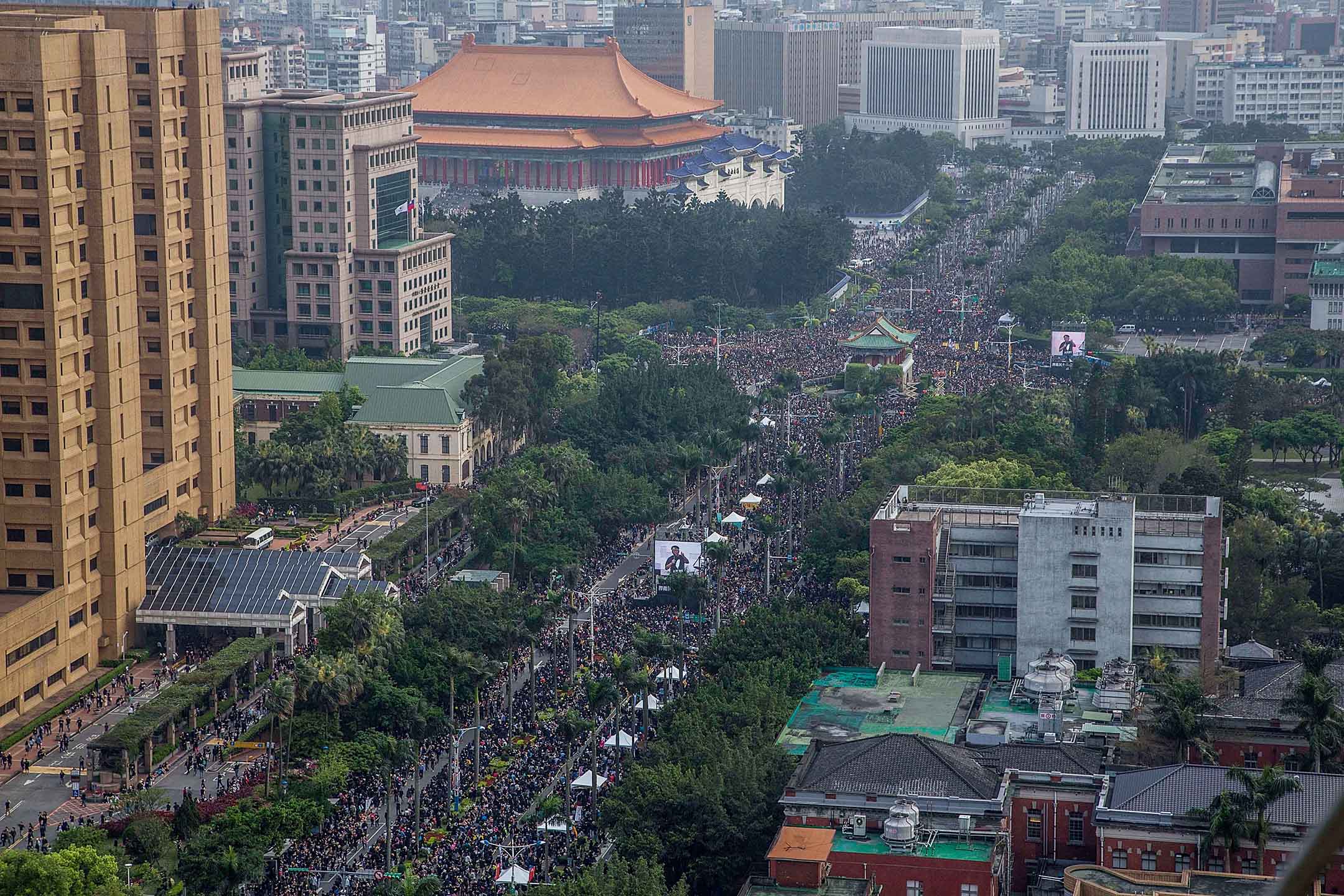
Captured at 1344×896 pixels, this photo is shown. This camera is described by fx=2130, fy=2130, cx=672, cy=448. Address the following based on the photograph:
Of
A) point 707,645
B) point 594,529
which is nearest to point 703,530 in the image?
point 594,529

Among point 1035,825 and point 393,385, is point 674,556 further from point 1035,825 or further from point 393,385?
point 393,385

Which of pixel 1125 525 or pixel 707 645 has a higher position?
pixel 1125 525

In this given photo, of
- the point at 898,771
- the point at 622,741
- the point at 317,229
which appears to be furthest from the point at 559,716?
the point at 317,229

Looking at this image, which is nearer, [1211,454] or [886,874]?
[886,874]

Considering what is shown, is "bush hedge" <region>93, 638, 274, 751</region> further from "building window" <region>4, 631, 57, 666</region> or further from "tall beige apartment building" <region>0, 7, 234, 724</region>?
"tall beige apartment building" <region>0, 7, 234, 724</region>

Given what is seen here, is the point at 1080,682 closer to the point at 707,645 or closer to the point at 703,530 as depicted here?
the point at 707,645

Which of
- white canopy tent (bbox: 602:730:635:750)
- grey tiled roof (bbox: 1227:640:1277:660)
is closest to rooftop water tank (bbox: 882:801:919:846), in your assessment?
white canopy tent (bbox: 602:730:635:750)

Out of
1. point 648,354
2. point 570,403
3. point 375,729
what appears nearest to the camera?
point 375,729
